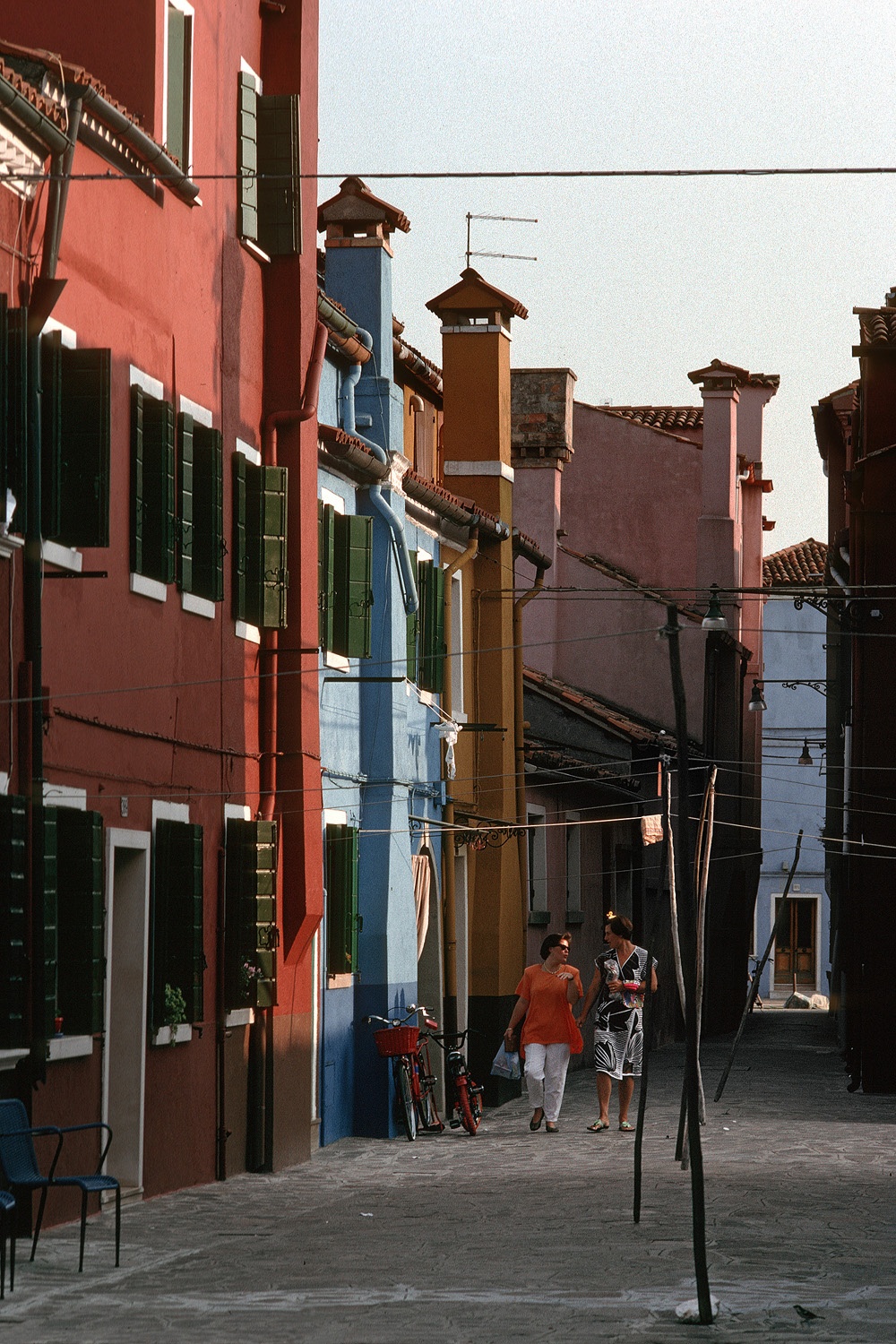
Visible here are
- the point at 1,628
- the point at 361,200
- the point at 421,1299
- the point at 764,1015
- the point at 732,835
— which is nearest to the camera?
the point at 421,1299

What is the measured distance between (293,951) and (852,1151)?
5.16 meters

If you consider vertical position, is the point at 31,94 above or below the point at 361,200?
below

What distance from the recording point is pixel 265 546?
1800 cm

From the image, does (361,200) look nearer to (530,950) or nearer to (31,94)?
(31,94)

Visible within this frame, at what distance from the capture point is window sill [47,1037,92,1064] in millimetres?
13492

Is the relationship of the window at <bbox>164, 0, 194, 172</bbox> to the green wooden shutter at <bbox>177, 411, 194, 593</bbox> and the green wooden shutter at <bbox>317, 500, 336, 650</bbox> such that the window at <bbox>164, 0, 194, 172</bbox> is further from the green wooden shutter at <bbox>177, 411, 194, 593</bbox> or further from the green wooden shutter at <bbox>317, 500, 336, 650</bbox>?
the green wooden shutter at <bbox>317, 500, 336, 650</bbox>

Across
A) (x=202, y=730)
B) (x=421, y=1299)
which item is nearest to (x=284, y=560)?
(x=202, y=730)

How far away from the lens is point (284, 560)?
18.2m

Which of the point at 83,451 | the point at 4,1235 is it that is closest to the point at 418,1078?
the point at 83,451

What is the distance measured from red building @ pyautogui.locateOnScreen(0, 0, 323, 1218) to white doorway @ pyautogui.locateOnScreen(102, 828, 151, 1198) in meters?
0.02

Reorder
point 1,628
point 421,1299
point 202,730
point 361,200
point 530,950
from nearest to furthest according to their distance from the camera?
1. point 421,1299
2. point 1,628
3. point 202,730
4. point 361,200
5. point 530,950

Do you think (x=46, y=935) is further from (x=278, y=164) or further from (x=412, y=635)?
(x=412, y=635)

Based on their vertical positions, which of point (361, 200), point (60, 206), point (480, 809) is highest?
point (361, 200)

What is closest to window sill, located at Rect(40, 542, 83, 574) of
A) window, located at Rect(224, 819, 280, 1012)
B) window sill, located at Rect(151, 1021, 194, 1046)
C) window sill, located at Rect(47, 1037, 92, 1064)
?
window sill, located at Rect(47, 1037, 92, 1064)
